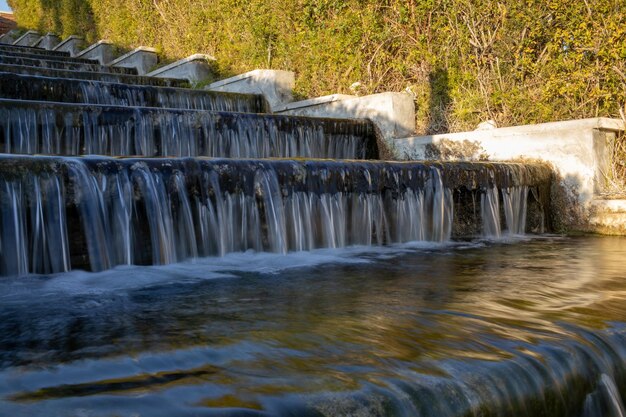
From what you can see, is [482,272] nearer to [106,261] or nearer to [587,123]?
[106,261]

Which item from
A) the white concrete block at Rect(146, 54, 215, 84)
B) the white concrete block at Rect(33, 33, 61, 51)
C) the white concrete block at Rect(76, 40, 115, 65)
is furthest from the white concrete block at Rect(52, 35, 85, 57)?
the white concrete block at Rect(146, 54, 215, 84)

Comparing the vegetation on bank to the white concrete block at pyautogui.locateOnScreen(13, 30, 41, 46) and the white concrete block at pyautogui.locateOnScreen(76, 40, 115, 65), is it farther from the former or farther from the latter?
the white concrete block at pyautogui.locateOnScreen(13, 30, 41, 46)

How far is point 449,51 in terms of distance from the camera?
8.41 m

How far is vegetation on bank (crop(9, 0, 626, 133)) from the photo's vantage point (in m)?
7.14

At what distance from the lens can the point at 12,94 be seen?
6980 millimetres

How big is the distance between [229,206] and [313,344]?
2576mm

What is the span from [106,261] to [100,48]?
12.5 meters

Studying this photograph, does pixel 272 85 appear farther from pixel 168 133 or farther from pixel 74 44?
pixel 74 44

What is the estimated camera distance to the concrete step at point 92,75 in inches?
327

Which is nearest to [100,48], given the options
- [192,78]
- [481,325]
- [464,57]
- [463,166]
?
[192,78]

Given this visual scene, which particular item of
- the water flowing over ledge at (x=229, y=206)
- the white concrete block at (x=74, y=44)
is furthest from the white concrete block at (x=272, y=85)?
the white concrete block at (x=74, y=44)

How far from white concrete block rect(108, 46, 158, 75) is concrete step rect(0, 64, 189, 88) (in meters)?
2.86

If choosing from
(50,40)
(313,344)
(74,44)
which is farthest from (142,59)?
(313,344)

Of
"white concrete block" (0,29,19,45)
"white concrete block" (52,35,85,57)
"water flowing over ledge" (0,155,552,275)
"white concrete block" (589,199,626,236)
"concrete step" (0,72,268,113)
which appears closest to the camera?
"water flowing over ledge" (0,155,552,275)
